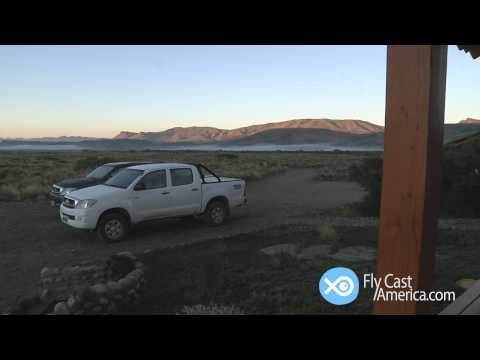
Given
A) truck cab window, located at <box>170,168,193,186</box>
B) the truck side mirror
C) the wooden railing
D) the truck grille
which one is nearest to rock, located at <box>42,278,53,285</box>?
the truck grille

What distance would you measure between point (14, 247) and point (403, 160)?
29.9ft

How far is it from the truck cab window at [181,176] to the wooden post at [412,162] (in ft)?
26.4

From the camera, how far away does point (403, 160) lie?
6.56ft

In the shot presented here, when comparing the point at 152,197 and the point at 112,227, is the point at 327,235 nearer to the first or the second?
the point at 152,197

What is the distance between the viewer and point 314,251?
7.64m

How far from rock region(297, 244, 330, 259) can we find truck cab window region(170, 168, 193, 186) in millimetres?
3611

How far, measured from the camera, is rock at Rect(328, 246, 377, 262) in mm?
7008

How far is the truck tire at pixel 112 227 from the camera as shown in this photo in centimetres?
862

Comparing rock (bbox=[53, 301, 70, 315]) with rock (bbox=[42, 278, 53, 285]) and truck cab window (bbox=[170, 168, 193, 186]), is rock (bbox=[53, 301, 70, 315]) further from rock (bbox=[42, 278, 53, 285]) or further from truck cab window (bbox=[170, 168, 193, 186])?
truck cab window (bbox=[170, 168, 193, 186])

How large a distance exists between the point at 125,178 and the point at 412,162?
8.31 metres

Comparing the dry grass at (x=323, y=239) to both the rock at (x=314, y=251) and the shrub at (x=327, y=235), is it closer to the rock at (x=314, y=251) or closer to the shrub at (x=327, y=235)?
the shrub at (x=327, y=235)

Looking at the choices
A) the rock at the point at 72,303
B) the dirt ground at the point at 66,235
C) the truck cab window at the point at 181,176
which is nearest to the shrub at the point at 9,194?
the dirt ground at the point at 66,235
